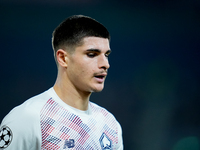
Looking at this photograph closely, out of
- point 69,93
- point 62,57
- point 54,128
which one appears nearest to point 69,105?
point 69,93

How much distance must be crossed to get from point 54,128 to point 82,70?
1.34 ft

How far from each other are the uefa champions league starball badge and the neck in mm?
406

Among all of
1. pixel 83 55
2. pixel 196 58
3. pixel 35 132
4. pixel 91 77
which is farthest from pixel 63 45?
pixel 196 58

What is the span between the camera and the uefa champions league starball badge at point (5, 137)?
1457 millimetres

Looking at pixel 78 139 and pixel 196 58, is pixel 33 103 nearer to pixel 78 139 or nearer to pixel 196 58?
pixel 78 139

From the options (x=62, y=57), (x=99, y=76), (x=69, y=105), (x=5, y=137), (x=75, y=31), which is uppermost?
(x=75, y=31)

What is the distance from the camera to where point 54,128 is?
5.18ft

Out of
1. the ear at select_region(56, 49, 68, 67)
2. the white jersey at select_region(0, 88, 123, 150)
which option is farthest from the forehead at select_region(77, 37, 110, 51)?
the white jersey at select_region(0, 88, 123, 150)

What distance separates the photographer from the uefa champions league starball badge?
1457 mm

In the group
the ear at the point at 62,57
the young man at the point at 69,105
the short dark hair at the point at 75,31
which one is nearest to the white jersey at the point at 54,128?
the young man at the point at 69,105

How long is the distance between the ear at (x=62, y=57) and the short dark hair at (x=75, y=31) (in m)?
0.04

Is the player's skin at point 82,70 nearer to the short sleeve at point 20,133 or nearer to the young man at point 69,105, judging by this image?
the young man at point 69,105

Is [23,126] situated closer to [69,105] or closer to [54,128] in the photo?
[54,128]

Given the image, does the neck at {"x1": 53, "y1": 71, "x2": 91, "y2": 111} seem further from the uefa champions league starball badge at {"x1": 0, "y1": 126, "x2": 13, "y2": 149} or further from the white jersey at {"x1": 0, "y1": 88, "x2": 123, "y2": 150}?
the uefa champions league starball badge at {"x1": 0, "y1": 126, "x2": 13, "y2": 149}
